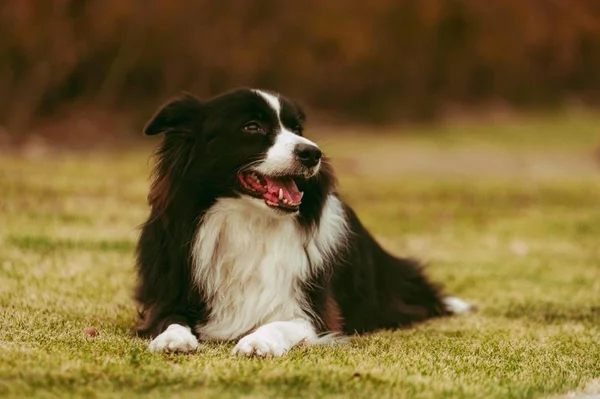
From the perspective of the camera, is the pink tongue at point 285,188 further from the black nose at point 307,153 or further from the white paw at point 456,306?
the white paw at point 456,306

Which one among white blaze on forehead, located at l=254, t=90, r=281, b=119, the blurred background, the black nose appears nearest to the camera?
the black nose

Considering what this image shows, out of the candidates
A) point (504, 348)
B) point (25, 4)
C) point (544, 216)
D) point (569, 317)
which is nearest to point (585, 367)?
point (504, 348)

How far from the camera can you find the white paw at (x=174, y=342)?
15.9ft

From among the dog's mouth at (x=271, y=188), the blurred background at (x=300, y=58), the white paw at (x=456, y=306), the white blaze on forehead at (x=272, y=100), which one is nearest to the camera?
the dog's mouth at (x=271, y=188)

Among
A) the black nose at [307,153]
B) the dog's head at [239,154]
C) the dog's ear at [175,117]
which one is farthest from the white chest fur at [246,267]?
the dog's ear at [175,117]

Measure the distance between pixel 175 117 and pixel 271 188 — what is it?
73 centimetres

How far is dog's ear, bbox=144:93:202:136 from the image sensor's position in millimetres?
5594

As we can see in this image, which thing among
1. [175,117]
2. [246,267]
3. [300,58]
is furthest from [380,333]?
[300,58]

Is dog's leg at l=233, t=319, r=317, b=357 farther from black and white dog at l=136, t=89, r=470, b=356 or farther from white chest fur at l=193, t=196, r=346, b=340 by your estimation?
white chest fur at l=193, t=196, r=346, b=340

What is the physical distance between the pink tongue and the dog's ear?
607 mm

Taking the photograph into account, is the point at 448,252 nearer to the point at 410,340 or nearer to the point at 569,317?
the point at 569,317

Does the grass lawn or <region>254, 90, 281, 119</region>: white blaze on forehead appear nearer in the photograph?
the grass lawn

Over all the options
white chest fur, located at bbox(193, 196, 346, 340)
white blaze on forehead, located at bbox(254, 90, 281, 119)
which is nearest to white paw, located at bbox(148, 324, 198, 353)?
white chest fur, located at bbox(193, 196, 346, 340)

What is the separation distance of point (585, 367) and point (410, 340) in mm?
1119
